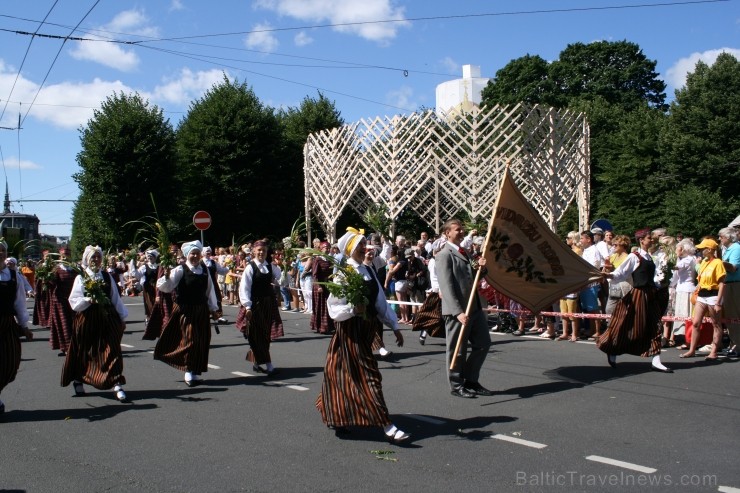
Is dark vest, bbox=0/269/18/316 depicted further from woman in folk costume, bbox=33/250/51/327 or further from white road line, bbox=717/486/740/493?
woman in folk costume, bbox=33/250/51/327

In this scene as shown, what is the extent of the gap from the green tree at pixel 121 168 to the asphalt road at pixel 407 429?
2281 centimetres

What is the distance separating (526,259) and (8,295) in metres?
5.62

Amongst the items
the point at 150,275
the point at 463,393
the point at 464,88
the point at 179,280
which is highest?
the point at 464,88

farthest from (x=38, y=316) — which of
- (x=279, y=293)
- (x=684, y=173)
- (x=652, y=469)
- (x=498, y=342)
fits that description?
(x=684, y=173)

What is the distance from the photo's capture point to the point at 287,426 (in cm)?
675

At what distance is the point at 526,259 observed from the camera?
27.2ft

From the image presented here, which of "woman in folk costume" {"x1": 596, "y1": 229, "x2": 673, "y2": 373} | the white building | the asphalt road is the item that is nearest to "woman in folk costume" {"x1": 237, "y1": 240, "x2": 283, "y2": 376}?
the asphalt road

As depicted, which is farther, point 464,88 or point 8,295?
point 464,88

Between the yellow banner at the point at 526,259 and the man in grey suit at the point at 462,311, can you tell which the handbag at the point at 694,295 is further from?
the man in grey suit at the point at 462,311

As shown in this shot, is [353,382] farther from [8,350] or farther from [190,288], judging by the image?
[8,350]

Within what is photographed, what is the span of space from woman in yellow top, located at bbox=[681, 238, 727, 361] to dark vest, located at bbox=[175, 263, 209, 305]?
6539mm

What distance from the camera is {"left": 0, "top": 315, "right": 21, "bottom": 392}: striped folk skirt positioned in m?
7.48

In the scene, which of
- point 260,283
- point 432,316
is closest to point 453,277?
point 260,283

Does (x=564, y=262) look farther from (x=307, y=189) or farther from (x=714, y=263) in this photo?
(x=307, y=189)
